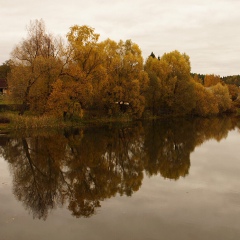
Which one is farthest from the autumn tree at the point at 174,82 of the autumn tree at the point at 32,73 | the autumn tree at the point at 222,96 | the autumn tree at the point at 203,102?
the autumn tree at the point at 32,73

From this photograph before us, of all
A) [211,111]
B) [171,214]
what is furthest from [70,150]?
[211,111]

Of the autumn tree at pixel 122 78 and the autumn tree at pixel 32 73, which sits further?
the autumn tree at pixel 122 78

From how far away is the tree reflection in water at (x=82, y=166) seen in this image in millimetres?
13156

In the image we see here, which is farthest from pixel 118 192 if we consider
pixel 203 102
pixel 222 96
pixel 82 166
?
pixel 222 96

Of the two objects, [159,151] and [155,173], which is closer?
[155,173]

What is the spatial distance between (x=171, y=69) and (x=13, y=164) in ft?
154

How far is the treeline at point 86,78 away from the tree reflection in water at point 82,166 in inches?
430

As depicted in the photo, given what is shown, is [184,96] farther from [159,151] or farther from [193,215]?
[193,215]

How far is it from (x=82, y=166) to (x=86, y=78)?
2424 centimetres

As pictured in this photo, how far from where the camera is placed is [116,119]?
5003 centimetres

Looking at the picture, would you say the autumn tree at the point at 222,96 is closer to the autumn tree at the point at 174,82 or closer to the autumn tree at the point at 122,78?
the autumn tree at the point at 174,82

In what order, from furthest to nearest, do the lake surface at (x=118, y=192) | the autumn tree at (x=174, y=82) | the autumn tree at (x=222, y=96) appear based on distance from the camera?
the autumn tree at (x=222, y=96), the autumn tree at (x=174, y=82), the lake surface at (x=118, y=192)

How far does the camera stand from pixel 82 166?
60.4 feet

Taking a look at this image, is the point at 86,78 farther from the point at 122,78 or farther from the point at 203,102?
the point at 203,102
